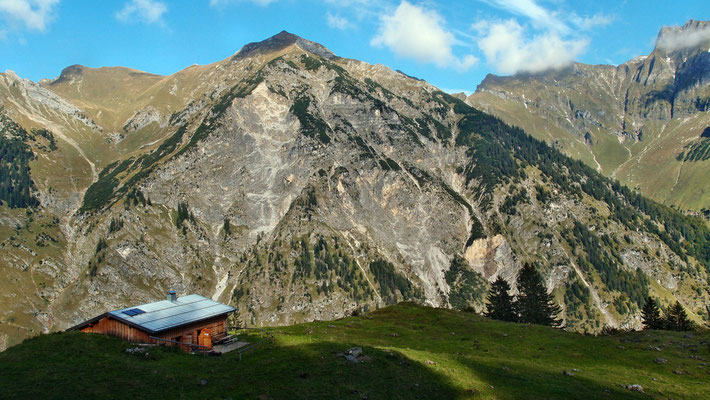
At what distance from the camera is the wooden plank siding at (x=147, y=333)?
43000 millimetres

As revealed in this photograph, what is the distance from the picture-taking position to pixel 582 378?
3588 centimetres

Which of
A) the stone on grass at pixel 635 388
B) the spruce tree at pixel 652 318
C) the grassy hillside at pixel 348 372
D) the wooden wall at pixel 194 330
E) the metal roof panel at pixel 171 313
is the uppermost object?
the metal roof panel at pixel 171 313

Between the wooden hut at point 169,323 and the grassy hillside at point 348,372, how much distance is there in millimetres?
4416

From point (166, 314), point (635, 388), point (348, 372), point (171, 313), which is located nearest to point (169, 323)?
point (166, 314)

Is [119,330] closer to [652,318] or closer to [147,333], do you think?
[147,333]

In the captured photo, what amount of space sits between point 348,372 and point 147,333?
22891mm

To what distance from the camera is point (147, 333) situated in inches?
1666

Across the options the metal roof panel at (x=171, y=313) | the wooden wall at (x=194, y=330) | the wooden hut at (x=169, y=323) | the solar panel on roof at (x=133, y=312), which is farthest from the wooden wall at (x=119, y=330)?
the wooden wall at (x=194, y=330)

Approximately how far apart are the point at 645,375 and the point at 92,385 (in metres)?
44.8

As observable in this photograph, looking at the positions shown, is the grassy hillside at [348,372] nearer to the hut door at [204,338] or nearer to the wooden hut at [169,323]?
the wooden hut at [169,323]

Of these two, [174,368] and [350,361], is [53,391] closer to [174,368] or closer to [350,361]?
[174,368]

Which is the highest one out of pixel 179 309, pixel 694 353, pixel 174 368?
pixel 179 309

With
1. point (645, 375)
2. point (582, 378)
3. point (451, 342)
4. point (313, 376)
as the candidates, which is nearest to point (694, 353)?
point (645, 375)

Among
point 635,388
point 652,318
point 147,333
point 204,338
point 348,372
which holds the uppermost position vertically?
point 147,333
